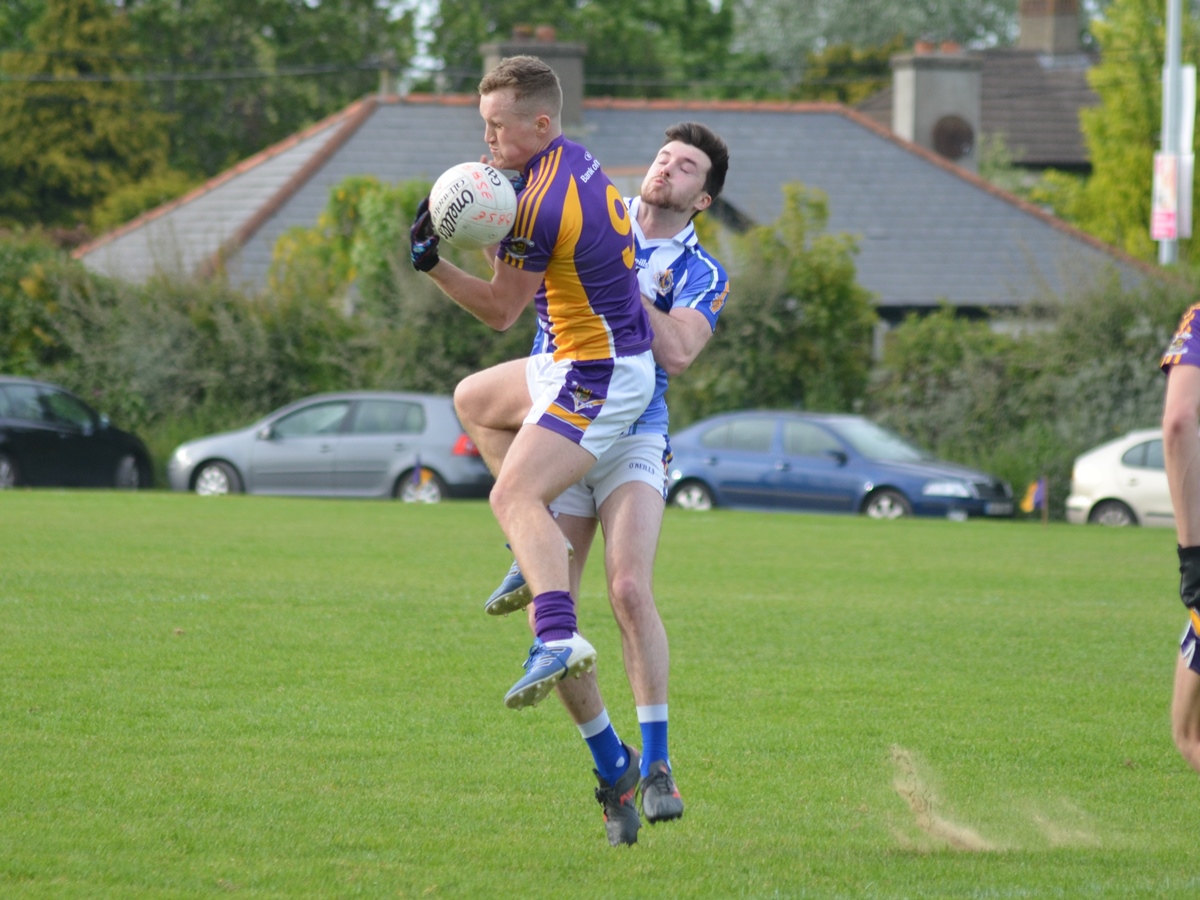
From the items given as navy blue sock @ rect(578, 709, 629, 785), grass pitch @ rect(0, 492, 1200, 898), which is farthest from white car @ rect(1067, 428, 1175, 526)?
navy blue sock @ rect(578, 709, 629, 785)

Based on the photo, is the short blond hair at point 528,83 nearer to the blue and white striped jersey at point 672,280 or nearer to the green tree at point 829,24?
the blue and white striped jersey at point 672,280

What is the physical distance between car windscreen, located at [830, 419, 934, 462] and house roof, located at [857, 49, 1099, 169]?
37062mm

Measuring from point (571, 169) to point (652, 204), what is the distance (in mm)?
828

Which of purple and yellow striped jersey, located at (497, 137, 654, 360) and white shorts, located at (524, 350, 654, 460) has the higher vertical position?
purple and yellow striped jersey, located at (497, 137, 654, 360)

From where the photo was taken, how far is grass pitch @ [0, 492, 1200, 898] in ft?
17.4

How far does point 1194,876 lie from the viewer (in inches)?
209

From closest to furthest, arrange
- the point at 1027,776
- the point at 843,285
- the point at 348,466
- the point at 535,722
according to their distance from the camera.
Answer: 1. the point at 1027,776
2. the point at 535,722
3. the point at 348,466
4. the point at 843,285

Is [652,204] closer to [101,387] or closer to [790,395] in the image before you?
[790,395]

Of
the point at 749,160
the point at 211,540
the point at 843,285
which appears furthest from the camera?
the point at 749,160

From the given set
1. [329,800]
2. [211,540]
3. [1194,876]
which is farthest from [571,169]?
[211,540]

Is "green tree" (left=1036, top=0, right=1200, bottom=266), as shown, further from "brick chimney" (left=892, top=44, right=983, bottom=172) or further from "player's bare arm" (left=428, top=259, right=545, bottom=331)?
"player's bare arm" (left=428, top=259, right=545, bottom=331)

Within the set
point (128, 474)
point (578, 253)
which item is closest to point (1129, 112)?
point (128, 474)

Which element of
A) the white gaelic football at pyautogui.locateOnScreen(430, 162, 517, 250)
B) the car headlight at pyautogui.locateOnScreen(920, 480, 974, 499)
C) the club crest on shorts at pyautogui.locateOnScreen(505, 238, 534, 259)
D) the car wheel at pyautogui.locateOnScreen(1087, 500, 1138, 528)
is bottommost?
the car wheel at pyautogui.locateOnScreen(1087, 500, 1138, 528)

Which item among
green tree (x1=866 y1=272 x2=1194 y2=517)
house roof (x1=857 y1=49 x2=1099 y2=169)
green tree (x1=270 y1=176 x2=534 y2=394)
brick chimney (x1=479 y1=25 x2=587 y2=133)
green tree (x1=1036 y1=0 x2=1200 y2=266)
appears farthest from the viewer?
house roof (x1=857 y1=49 x2=1099 y2=169)
